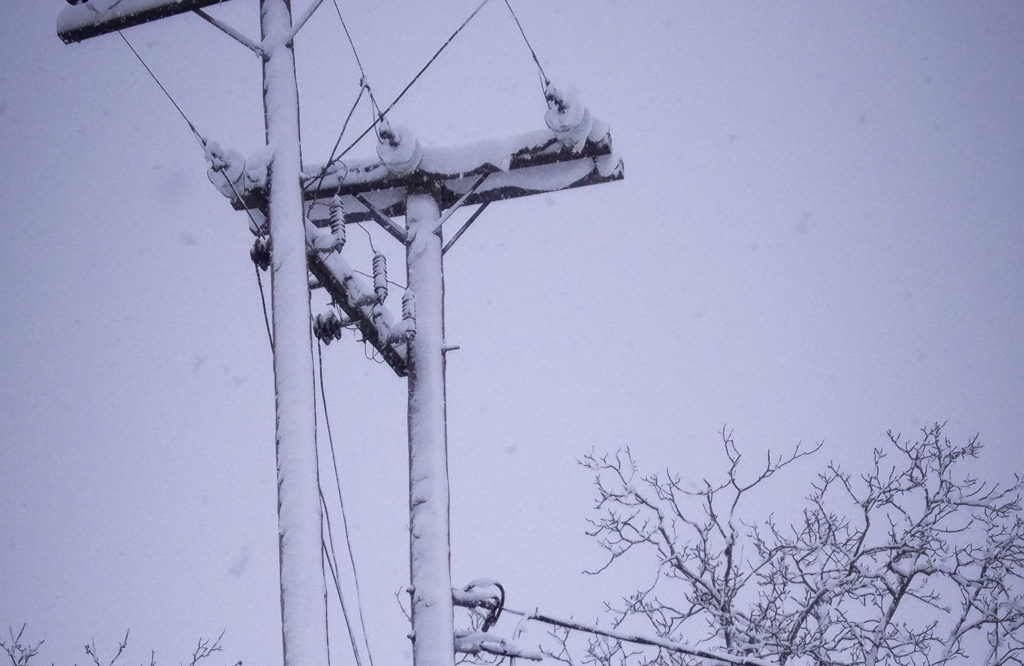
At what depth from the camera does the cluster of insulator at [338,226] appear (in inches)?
166

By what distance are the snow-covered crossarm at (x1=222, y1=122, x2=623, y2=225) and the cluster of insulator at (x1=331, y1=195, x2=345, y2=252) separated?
3.53 feet

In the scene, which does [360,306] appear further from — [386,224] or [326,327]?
[386,224]

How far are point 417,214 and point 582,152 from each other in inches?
40.0

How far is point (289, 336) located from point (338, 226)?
1.00m

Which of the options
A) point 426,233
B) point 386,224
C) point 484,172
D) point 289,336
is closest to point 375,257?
point 426,233

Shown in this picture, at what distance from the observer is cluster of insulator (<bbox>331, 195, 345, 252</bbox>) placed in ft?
13.8

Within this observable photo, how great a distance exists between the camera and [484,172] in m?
5.62

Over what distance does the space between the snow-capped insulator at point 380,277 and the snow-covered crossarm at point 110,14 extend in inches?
55.8

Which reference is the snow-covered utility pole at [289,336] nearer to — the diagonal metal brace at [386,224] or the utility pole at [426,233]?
the utility pole at [426,233]

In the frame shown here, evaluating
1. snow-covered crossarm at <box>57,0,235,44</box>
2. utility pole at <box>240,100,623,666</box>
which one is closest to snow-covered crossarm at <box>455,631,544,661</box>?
utility pole at <box>240,100,623,666</box>

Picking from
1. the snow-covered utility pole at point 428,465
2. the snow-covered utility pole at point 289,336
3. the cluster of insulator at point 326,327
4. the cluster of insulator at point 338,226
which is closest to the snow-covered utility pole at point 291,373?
the snow-covered utility pole at point 289,336

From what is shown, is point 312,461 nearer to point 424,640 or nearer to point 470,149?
point 424,640

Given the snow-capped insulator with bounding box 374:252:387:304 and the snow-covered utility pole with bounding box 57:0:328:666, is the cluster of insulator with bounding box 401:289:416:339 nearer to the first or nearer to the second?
the snow-capped insulator with bounding box 374:252:387:304

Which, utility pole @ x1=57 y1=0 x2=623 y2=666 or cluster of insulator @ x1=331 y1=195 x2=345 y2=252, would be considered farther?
cluster of insulator @ x1=331 y1=195 x2=345 y2=252
